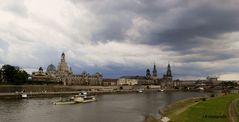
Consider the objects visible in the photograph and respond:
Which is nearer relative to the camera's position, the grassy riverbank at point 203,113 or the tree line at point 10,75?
the grassy riverbank at point 203,113

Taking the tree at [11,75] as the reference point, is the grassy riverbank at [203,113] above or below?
below

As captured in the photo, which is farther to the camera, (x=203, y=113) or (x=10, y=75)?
(x=10, y=75)

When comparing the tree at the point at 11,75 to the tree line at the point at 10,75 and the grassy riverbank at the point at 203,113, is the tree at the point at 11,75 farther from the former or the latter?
the grassy riverbank at the point at 203,113

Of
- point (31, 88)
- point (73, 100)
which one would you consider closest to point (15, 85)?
point (31, 88)

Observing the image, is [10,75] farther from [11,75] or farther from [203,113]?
[203,113]

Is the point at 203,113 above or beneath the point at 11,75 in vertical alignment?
beneath

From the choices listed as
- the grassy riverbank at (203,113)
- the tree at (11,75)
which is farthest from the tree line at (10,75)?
the grassy riverbank at (203,113)

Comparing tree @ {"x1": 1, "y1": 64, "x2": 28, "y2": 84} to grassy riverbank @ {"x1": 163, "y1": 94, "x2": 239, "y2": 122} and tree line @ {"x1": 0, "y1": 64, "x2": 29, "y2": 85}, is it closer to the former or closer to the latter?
tree line @ {"x1": 0, "y1": 64, "x2": 29, "y2": 85}

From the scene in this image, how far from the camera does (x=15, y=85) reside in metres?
172

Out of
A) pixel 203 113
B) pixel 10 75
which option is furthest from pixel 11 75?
pixel 203 113

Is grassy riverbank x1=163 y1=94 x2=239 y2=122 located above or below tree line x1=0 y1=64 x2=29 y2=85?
below

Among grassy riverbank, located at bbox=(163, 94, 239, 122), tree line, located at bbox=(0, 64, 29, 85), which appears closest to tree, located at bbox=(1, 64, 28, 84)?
tree line, located at bbox=(0, 64, 29, 85)

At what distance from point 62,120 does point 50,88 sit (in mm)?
130699

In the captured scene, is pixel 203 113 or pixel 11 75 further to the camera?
pixel 11 75
